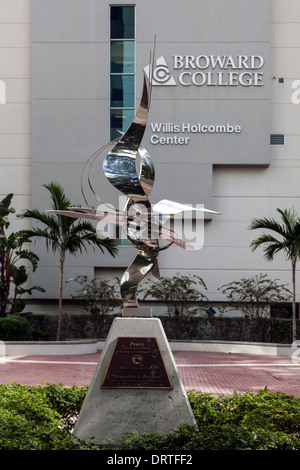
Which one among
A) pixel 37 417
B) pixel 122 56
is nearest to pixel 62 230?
pixel 122 56

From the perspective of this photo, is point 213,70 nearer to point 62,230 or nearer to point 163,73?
point 163,73

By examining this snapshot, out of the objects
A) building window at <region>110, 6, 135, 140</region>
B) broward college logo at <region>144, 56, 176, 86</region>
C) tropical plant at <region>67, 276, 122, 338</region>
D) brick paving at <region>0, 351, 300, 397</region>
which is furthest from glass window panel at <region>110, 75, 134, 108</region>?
brick paving at <region>0, 351, 300, 397</region>

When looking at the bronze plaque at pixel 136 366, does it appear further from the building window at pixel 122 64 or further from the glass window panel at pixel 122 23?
the glass window panel at pixel 122 23

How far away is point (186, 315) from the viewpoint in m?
24.1

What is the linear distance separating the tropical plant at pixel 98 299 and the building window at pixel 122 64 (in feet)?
19.2

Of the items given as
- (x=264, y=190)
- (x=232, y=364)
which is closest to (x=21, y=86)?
(x=264, y=190)

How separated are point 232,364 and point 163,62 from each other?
40.8 ft

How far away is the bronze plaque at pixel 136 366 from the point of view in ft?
25.7

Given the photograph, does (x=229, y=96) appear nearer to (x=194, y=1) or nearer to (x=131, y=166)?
(x=194, y=1)

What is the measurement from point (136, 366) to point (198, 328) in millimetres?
17139

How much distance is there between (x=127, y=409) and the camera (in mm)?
7754

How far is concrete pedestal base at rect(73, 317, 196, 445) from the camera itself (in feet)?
25.1

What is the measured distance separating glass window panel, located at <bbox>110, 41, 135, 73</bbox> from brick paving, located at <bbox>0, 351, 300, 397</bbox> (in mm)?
11310

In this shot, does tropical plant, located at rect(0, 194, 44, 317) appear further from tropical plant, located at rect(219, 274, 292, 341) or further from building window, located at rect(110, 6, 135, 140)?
tropical plant, located at rect(219, 274, 292, 341)
